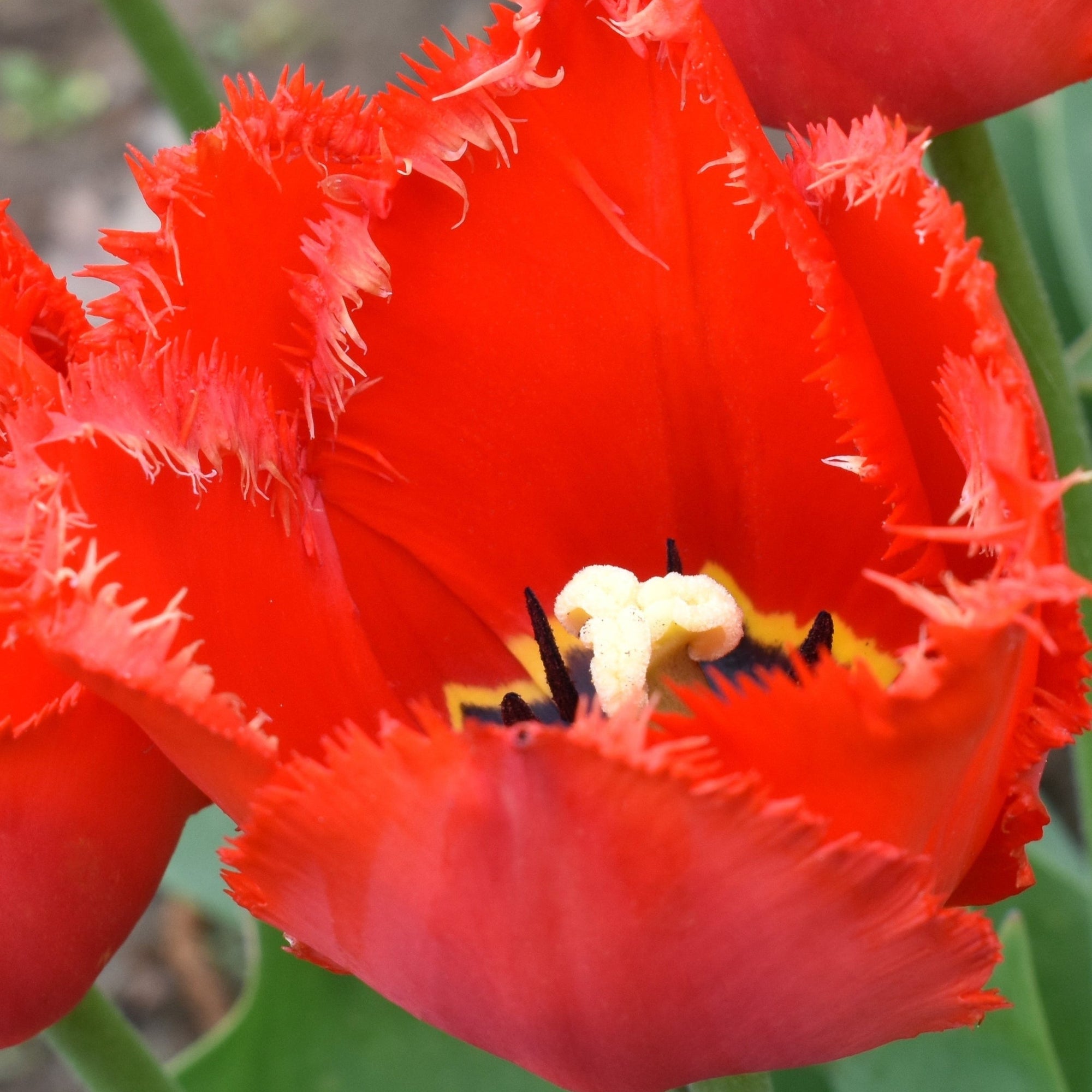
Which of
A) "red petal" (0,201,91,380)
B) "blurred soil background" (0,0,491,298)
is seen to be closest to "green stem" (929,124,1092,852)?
"red petal" (0,201,91,380)

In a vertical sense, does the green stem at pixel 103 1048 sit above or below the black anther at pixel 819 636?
above

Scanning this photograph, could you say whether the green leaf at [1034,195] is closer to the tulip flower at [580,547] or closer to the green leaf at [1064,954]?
the green leaf at [1064,954]

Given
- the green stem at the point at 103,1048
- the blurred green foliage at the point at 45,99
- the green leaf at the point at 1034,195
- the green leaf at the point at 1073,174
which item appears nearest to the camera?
the green stem at the point at 103,1048

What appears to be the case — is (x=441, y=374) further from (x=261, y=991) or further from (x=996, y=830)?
(x=261, y=991)

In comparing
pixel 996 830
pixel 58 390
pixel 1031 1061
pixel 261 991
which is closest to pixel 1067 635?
pixel 996 830

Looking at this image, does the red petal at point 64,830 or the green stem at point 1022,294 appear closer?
the red petal at point 64,830

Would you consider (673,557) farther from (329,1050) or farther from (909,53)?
(329,1050)

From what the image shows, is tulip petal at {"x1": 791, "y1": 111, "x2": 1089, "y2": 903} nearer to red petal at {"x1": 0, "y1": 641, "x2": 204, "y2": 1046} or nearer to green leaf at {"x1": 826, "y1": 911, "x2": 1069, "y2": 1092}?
red petal at {"x1": 0, "y1": 641, "x2": 204, "y2": 1046}

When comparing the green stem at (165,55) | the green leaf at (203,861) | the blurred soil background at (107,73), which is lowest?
the green leaf at (203,861)

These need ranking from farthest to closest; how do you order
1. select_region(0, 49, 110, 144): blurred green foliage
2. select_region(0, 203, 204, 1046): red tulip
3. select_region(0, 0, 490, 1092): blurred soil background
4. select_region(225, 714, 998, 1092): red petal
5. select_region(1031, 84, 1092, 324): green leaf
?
1. select_region(0, 49, 110, 144): blurred green foliage
2. select_region(0, 0, 490, 1092): blurred soil background
3. select_region(1031, 84, 1092, 324): green leaf
4. select_region(0, 203, 204, 1046): red tulip
5. select_region(225, 714, 998, 1092): red petal

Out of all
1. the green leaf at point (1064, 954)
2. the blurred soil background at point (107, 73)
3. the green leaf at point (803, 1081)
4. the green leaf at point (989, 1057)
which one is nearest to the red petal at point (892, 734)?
the green leaf at point (989, 1057)
